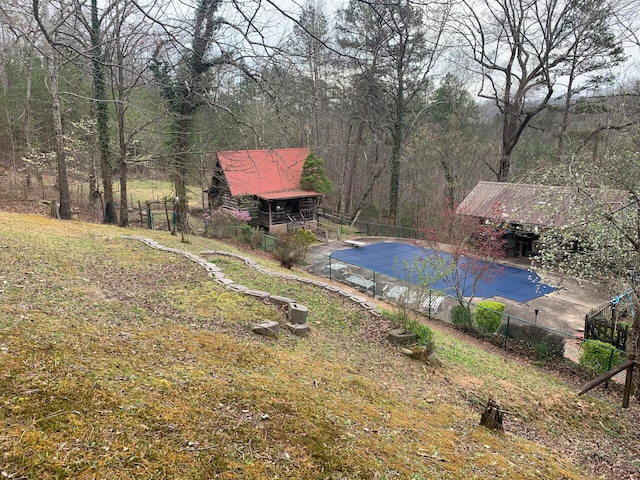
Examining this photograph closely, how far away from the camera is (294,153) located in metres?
30.4

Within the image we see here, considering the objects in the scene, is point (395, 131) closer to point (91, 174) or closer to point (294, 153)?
point (294, 153)

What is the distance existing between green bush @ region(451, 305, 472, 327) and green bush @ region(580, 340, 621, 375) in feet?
11.0

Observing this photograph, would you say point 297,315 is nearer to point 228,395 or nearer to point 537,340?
point 228,395

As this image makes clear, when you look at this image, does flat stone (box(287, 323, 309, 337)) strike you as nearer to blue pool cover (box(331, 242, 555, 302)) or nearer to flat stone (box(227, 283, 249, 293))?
flat stone (box(227, 283, 249, 293))

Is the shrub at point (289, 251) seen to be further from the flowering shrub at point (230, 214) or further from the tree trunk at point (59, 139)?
the tree trunk at point (59, 139)

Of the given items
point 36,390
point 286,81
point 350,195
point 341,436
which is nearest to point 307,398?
point 341,436

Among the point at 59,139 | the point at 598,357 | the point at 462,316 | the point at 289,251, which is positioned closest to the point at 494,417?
the point at 598,357

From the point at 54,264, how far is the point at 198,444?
689 cm

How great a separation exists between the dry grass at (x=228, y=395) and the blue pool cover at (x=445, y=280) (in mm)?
7361

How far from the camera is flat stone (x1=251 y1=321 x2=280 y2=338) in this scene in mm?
6695

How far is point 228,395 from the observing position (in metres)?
3.97

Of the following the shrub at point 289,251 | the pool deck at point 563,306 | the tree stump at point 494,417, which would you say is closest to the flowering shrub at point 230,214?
the shrub at point 289,251

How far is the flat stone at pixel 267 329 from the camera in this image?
6.70m

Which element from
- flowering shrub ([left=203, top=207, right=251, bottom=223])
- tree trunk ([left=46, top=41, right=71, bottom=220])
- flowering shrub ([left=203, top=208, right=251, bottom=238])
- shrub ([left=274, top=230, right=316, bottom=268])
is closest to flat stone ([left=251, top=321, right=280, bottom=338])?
shrub ([left=274, top=230, right=316, bottom=268])
